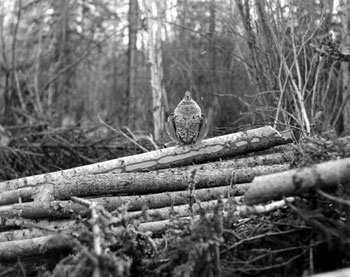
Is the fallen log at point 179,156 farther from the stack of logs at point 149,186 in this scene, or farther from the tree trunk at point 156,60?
the tree trunk at point 156,60

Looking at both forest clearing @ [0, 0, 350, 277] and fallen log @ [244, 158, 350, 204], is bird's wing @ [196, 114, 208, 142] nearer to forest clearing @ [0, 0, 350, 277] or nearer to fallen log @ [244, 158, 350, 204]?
forest clearing @ [0, 0, 350, 277]

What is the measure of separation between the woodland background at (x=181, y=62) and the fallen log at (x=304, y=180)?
3160 mm

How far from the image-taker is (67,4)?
12289 mm

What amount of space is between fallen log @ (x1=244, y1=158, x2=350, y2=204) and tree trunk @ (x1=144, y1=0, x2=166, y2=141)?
6.45 metres

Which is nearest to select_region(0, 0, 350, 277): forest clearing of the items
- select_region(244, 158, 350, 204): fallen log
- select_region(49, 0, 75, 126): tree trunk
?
select_region(244, 158, 350, 204): fallen log

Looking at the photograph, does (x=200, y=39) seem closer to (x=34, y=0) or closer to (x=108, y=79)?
(x=34, y=0)

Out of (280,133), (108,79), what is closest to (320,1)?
(280,133)

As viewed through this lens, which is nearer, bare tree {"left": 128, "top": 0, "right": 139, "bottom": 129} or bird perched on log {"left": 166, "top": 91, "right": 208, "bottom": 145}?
bird perched on log {"left": 166, "top": 91, "right": 208, "bottom": 145}

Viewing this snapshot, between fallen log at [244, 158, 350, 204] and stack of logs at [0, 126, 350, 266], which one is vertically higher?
fallen log at [244, 158, 350, 204]

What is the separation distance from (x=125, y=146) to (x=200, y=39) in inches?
153

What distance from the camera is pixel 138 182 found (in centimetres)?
457

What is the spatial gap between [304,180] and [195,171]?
80cm

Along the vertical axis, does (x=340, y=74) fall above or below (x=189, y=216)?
above

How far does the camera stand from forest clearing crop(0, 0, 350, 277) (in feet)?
10.7
